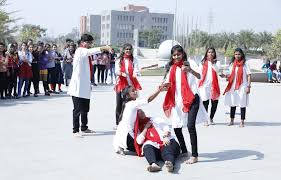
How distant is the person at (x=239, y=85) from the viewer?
9.74m

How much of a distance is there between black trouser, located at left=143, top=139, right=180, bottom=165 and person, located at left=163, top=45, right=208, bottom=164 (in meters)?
0.24

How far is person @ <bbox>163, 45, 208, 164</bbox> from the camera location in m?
6.54

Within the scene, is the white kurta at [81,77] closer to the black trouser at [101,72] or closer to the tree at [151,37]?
the black trouser at [101,72]

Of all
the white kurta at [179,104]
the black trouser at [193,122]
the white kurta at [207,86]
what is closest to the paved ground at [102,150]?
the black trouser at [193,122]

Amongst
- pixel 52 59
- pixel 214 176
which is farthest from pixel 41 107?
pixel 214 176

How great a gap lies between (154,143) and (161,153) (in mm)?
177

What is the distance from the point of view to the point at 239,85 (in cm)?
983

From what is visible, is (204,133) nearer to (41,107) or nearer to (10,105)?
(41,107)

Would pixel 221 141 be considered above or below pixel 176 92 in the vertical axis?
below

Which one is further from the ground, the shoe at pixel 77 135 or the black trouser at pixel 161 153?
the black trouser at pixel 161 153

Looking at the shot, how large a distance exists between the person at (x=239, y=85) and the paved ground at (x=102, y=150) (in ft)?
1.70

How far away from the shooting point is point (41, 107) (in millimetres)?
12211

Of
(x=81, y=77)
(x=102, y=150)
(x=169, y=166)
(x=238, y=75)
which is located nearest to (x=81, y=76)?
(x=81, y=77)

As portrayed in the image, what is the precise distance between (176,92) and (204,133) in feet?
8.32
